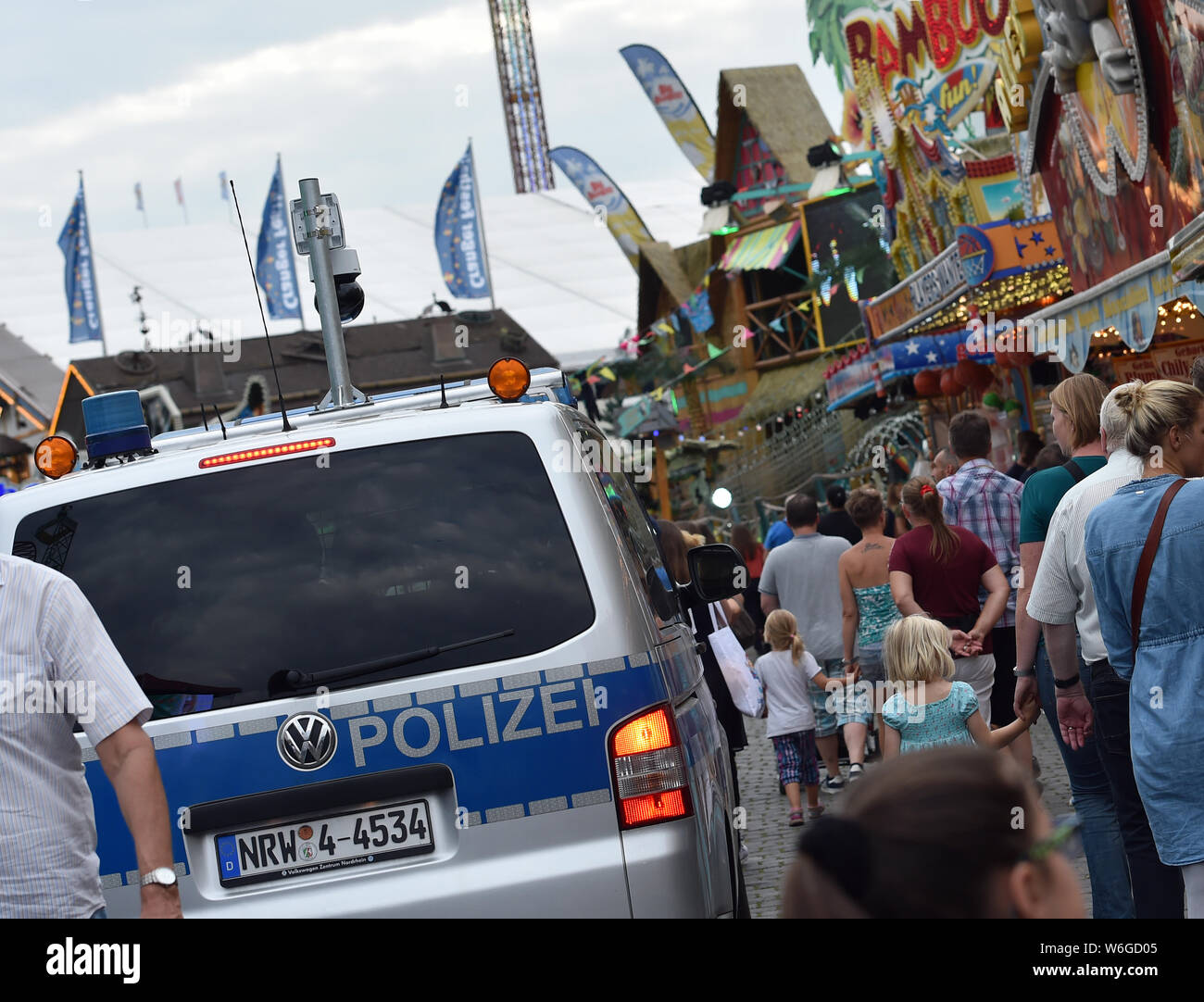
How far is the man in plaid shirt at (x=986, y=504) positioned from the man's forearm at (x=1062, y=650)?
268 centimetres

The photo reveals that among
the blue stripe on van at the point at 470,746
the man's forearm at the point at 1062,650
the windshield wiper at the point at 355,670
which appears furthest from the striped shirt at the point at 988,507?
the windshield wiper at the point at 355,670

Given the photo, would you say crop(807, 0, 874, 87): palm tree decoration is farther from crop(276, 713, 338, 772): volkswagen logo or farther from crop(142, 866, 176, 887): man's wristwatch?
crop(142, 866, 176, 887): man's wristwatch

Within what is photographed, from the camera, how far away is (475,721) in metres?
3.51

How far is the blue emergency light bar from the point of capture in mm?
4309

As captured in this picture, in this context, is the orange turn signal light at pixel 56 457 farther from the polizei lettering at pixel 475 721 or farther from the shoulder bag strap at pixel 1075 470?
the shoulder bag strap at pixel 1075 470

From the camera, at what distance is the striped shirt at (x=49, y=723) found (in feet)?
9.47

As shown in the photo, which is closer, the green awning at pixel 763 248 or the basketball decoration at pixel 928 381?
the basketball decoration at pixel 928 381

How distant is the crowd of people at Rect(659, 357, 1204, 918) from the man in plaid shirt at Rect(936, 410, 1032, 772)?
0.04 ft

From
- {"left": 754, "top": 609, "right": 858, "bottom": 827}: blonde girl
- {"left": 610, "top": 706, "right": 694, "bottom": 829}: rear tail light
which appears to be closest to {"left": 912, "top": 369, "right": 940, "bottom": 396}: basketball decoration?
{"left": 754, "top": 609, "right": 858, "bottom": 827}: blonde girl

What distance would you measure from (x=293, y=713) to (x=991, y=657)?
15.1 ft

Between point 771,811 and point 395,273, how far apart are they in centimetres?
4937

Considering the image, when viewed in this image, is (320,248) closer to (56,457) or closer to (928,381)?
(56,457)

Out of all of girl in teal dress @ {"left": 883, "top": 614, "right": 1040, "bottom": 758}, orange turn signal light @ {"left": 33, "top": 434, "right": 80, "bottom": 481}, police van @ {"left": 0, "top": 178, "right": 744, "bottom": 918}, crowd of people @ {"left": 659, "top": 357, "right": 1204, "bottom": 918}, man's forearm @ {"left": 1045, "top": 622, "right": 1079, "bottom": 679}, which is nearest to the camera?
crowd of people @ {"left": 659, "top": 357, "right": 1204, "bottom": 918}

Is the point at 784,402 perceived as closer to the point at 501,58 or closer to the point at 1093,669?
the point at 1093,669
